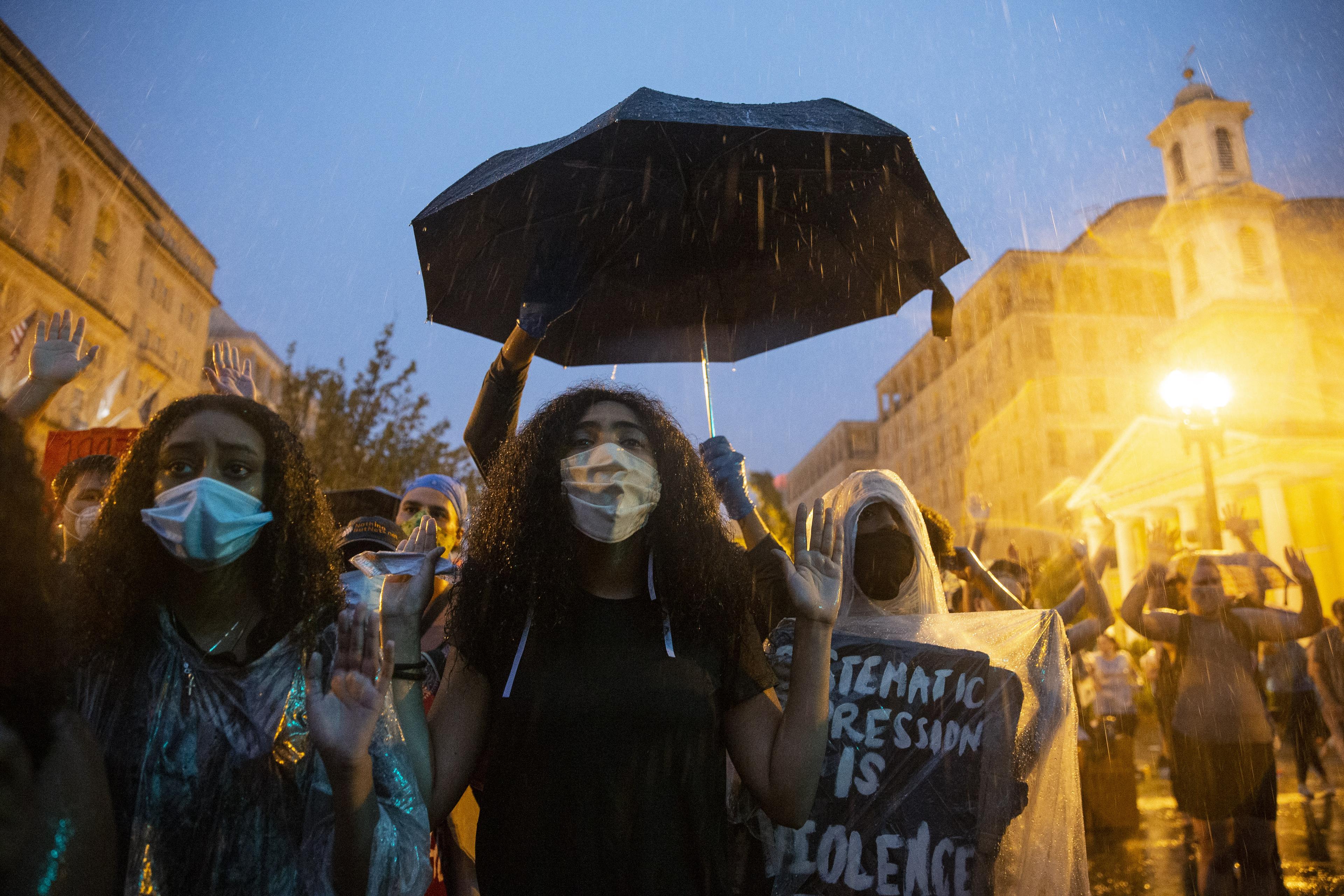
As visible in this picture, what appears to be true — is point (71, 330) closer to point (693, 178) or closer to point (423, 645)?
point (423, 645)

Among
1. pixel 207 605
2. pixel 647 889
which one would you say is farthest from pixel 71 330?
pixel 647 889

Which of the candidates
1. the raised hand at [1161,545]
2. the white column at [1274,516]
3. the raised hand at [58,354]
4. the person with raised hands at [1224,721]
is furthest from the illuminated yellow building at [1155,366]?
the raised hand at [58,354]

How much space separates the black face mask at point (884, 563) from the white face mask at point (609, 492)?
99cm

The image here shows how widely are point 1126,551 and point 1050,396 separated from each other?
2066 centimetres

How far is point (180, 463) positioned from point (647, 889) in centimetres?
136

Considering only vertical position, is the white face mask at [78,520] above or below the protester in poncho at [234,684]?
above

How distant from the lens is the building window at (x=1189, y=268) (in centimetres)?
4291

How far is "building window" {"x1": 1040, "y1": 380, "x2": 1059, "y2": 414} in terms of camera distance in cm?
5019

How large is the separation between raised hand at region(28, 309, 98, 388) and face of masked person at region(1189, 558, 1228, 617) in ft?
16.3

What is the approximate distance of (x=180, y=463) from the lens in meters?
1.83

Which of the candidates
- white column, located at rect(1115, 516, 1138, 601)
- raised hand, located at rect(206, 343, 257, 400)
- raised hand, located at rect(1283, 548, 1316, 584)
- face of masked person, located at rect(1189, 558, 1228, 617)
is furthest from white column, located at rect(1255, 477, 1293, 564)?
raised hand, located at rect(206, 343, 257, 400)

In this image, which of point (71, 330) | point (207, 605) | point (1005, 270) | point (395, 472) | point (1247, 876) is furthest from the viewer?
point (1005, 270)

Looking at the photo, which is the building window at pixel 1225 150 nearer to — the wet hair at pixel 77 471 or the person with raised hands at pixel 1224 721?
the person with raised hands at pixel 1224 721

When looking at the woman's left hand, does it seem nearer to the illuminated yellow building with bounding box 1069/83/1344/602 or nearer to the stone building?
the stone building
